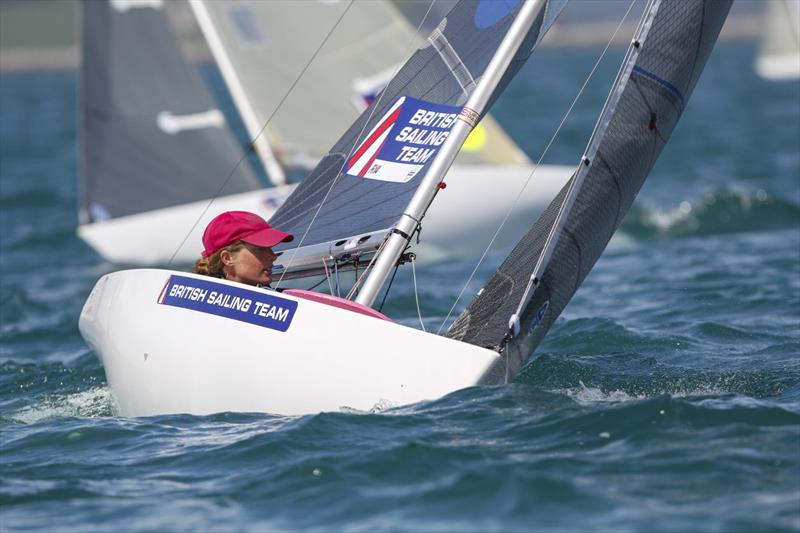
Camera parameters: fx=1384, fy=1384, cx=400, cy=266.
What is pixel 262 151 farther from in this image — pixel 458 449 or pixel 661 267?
pixel 458 449

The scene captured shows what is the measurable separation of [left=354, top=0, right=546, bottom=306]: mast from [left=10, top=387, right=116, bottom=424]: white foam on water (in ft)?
4.29

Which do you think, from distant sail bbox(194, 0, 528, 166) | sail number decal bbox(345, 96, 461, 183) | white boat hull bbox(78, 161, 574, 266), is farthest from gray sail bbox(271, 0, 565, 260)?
distant sail bbox(194, 0, 528, 166)

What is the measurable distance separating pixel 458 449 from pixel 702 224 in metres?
8.21

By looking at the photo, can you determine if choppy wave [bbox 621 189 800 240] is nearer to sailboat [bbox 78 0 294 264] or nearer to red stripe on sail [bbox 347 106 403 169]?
sailboat [bbox 78 0 294 264]

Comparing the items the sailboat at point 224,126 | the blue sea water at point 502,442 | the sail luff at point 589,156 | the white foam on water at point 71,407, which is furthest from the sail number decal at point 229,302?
the sailboat at point 224,126

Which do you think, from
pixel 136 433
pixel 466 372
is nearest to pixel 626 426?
pixel 466 372

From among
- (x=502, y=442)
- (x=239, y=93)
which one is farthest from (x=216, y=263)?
(x=239, y=93)

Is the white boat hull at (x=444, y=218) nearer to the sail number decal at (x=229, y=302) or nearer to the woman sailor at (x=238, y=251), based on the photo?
the woman sailor at (x=238, y=251)

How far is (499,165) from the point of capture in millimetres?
12719

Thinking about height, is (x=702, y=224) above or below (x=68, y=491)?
above

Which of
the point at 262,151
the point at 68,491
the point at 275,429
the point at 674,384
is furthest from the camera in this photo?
the point at 262,151

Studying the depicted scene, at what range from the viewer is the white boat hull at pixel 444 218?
39.2 ft

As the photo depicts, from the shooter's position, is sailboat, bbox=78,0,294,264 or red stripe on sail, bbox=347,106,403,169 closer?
red stripe on sail, bbox=347,106,403,169

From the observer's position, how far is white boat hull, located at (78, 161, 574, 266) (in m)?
12.0
